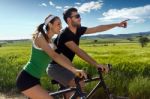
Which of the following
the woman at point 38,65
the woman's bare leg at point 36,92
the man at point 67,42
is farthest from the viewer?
the man at point 67,42

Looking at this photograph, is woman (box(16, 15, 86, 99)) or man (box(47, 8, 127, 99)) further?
man (box(47, 8, 127, 99))

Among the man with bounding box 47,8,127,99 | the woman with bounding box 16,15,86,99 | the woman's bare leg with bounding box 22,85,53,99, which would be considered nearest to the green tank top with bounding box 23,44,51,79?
the woman with bounding box 16,15,86,99

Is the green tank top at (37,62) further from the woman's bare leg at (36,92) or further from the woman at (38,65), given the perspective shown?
the woman's bare leg at (36,92)

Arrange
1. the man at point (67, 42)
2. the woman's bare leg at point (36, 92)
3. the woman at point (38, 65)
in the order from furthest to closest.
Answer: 1. the man at point (67, 42)
2. the woman's bare leg at point (36, 92)
3. the woman at point (38, 65)

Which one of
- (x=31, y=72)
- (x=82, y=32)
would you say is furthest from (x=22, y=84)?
(x=82, y=32)

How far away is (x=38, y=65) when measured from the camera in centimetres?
441

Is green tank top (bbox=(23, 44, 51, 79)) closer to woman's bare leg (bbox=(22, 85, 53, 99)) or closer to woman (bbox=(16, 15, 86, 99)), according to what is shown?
woman (bbox=(16, 15, 86, 99))

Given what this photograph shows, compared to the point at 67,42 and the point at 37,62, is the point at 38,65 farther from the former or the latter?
the point at 67,42

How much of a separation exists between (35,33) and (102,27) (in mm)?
1801

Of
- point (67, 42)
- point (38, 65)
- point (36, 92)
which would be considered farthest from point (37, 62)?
point (67, 42)

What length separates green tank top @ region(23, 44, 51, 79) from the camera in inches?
173

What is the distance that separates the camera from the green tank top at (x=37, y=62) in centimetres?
439

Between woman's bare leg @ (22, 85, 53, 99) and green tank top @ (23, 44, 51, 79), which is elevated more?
green tank top @ (23, 44, 51, 79)

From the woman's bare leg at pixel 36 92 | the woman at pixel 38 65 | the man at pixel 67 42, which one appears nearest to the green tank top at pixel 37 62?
the woman at pixel 38 65
